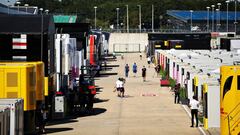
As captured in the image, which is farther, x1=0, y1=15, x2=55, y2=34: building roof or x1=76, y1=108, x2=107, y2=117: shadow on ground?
x1=76, y1=108, x2=107, y2=117: shadow on ground

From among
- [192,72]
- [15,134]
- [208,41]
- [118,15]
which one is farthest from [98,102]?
[118,15]

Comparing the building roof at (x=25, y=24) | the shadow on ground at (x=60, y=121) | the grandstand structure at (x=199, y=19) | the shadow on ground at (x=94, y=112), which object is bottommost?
the shadow on ground at (x=60, y=121)

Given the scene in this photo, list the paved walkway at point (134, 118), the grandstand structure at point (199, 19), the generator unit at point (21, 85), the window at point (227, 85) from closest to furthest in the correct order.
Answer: the window at point (227, 85)
the generator unit at point (21, 85)
the paved walkway at point (134, 118)
the grandstand structure at point (199, 19)

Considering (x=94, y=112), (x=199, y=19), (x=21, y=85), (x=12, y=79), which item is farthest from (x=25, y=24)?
(x=199, y=19)

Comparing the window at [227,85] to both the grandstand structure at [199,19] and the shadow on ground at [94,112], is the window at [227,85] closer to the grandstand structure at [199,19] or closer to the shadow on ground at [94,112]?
the shadow on ground at [94,112]

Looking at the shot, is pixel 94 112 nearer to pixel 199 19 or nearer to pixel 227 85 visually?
pixel 227 85

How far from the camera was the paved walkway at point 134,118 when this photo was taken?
23516 millimetres

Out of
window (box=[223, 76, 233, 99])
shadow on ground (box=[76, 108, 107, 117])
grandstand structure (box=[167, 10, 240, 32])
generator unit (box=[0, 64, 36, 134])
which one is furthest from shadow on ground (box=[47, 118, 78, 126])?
grandstand structure (box=[167, 10, 240, 32])

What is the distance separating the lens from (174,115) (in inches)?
1110

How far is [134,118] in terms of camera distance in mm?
27359

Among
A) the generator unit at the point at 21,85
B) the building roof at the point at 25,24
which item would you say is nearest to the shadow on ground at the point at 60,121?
the building roof at the point at 25,24

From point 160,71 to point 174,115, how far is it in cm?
2853

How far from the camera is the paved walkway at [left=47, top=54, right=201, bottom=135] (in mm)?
23516

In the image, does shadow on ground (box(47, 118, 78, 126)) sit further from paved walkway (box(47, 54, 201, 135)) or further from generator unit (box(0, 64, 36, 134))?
generator unit (box(0, 64, 36, 134))
